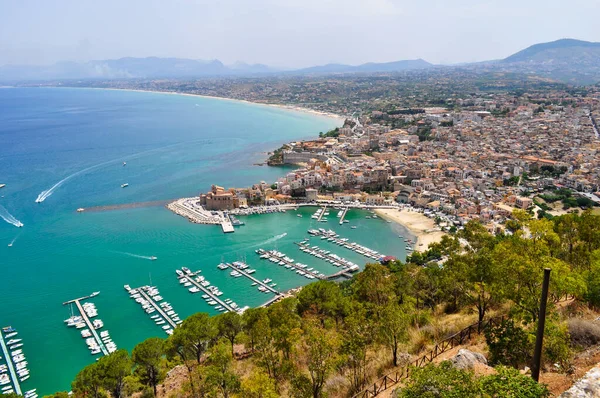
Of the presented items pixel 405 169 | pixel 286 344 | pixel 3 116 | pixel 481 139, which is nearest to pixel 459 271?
pixel 286 344

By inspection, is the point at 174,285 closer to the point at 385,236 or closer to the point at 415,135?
the point at 385,236

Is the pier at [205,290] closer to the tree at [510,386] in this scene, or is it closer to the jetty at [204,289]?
the jetty at [204,289]

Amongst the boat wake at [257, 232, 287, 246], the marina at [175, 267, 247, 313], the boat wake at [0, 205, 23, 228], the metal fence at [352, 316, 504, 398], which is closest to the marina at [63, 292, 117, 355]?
the marina at [175, 267, 247, 313]

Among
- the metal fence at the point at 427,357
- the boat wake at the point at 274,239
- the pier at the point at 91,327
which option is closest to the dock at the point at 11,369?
the pier at the point at 91,327

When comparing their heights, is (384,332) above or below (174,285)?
above

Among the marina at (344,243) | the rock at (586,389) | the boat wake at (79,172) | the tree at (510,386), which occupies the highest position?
the rock at (586,389)

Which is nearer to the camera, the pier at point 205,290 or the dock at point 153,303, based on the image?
the dock at point 153,303
